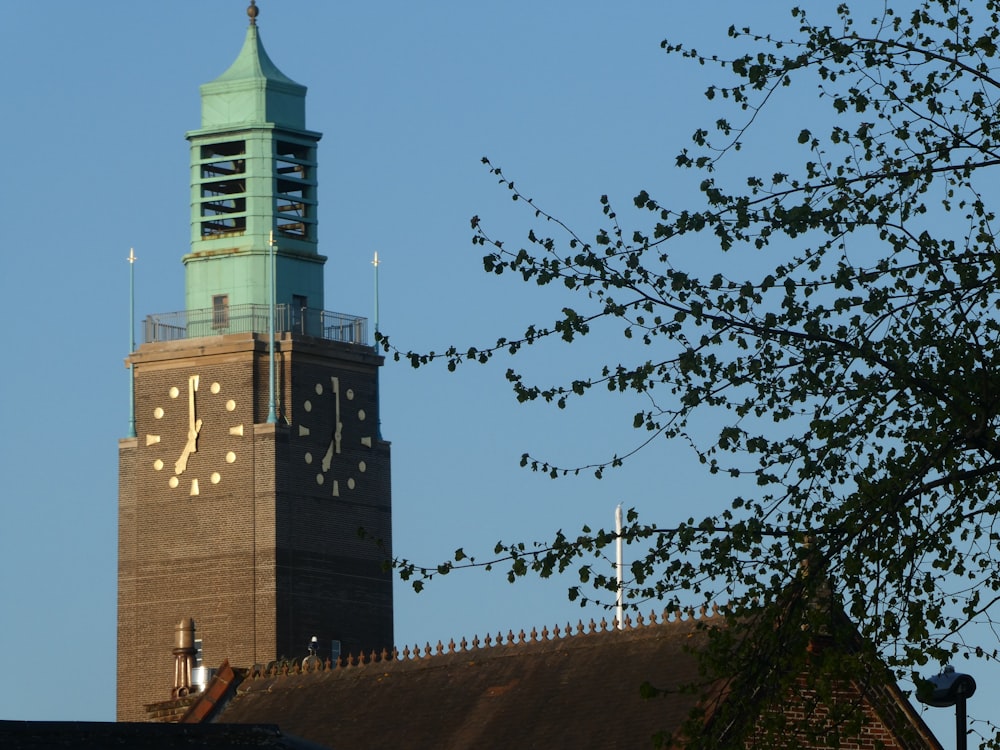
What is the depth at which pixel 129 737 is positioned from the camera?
60.5 feet

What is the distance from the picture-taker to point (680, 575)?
2048cm

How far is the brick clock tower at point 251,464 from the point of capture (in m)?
87.8

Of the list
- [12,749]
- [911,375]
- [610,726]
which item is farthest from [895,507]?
[610,726]

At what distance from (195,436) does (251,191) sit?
8.49 metres

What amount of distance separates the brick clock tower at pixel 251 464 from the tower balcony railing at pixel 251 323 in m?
0.06

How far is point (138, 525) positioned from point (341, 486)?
6.37 meters

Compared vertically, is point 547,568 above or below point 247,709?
below

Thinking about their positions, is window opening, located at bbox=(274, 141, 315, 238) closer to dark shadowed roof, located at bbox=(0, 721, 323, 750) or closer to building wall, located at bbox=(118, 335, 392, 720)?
building wall, located at bbox=(118, 335, 392, 720)

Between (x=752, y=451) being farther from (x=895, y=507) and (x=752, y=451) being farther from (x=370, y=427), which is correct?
(x=370, y=427)

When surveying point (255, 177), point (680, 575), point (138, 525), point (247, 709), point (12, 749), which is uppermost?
point (255, 177)

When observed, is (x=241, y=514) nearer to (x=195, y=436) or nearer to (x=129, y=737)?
(x=195, y=436)

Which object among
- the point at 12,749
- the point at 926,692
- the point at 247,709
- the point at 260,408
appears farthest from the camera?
the point at 260,408

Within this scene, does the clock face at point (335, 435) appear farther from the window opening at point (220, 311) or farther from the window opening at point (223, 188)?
the window opening at point (223, 188)

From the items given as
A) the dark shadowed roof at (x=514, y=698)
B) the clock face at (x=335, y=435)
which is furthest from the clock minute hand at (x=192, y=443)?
the dark shadowed roof at (x=514, y=698)
